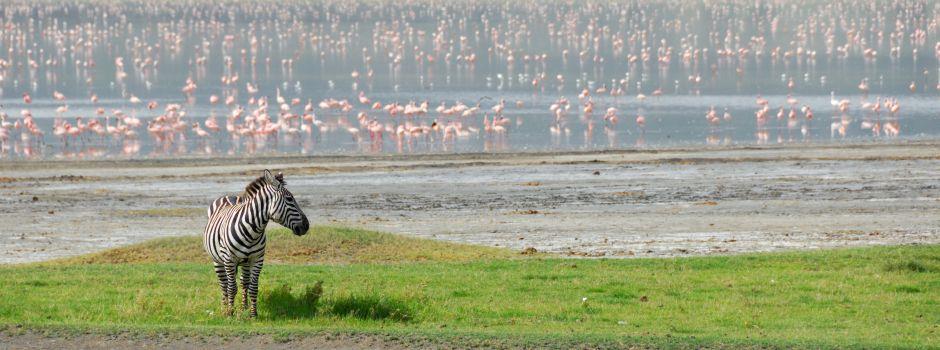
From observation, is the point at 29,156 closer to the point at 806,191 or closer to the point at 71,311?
the point at 806,191

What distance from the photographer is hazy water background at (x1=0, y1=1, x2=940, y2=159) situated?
4766cm

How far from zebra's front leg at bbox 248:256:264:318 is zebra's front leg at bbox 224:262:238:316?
0.20 m

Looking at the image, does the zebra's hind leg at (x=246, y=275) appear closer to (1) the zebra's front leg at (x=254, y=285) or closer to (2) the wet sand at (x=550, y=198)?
(1) the zebra's front leg at (x=254, y=285)

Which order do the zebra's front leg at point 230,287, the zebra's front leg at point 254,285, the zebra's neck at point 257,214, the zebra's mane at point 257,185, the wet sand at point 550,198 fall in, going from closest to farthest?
the zebra's neck at point 257,214
the zebra's mane at point 257,185
the zebra's front leg at point 254,285
the zebra's front leg at point 230,287
the wet sand at point 550,198

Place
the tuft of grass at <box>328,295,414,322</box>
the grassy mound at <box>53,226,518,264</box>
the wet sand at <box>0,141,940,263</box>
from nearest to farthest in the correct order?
the tuft of grass at <box>328,295,414,322</box>
the grassy mound at <box>53,226,518,264</box>
the wet sand at <box>0,141,940,263</box>

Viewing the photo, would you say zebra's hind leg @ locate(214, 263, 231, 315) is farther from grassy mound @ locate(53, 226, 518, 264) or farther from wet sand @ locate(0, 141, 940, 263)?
wet sand @ locate(0, 141, 940, 263)

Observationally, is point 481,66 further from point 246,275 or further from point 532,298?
point 246,275

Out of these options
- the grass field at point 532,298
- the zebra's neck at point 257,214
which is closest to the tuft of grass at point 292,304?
the grass field at point 532,298

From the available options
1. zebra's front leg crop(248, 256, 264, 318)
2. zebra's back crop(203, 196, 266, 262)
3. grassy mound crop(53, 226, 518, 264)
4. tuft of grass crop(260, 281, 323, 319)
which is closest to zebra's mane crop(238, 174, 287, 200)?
zebra's back crop(203, 196, 266, 262)

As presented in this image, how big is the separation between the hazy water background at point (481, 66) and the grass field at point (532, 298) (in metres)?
24.5

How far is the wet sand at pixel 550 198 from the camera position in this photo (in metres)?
22.9

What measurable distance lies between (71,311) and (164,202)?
14722mm

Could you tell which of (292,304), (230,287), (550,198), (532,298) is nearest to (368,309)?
(292,304)

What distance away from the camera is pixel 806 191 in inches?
1151
